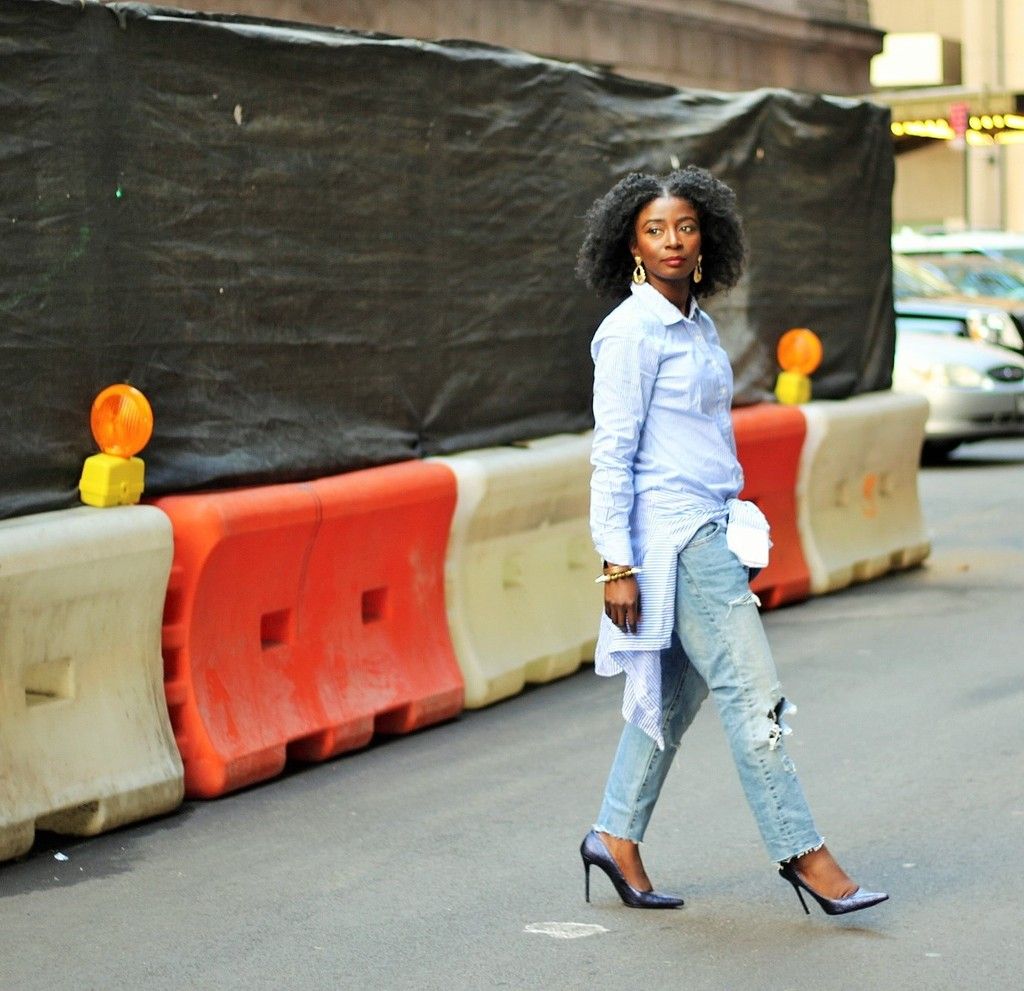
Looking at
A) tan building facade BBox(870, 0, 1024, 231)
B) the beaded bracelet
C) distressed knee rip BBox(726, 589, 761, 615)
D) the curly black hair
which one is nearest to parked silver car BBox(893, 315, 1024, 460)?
the curly black hair

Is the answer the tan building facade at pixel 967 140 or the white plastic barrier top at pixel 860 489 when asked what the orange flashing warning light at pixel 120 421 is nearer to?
the white plastic barrier top at pixel 860 489

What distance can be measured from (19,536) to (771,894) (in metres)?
2.36

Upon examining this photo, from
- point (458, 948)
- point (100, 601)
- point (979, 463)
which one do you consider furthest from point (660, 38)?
point (458, 948)

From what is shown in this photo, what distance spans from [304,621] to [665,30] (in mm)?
11670

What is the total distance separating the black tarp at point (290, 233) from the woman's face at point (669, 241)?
1.99 meters

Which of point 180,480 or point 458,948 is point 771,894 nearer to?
point 458,948

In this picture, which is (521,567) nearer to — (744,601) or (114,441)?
(114,441)

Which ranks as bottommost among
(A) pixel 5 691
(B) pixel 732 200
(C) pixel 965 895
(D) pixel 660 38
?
(C) pixel 965 895

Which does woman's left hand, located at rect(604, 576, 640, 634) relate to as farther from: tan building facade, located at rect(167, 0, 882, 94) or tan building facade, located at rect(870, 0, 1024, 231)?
tan building facade, located at rect(870, 0, 1024, 231)

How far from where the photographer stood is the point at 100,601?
20.3 feet

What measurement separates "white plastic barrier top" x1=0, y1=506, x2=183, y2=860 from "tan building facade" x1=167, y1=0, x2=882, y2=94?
621cm

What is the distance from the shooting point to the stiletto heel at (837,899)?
16.6ft

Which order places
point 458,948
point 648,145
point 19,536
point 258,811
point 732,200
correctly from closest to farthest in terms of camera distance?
point 458,948 → point 732,200 → point 19,536 → point 258,811 → point 648,145

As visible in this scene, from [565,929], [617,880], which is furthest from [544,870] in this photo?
[565,929]
